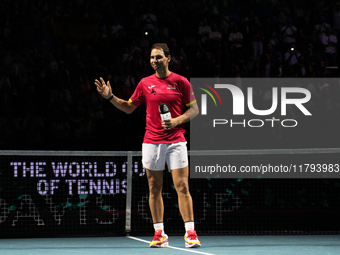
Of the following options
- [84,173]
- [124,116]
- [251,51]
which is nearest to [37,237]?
[84,173]

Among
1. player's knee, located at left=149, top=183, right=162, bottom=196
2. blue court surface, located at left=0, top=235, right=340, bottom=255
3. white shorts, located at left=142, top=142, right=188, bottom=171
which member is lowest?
blue court surface, located at left=0, top=235, right=340, bottom=255

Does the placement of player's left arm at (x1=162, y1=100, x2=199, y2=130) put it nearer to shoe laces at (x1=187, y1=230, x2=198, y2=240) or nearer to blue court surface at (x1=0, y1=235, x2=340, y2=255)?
shoe laces at (x1=187, y1=230, x2=198, y2=240)

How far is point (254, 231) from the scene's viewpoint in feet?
23.5

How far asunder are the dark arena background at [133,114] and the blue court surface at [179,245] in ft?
1.23

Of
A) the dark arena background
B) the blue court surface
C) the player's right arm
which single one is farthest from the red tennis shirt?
the dark arena background

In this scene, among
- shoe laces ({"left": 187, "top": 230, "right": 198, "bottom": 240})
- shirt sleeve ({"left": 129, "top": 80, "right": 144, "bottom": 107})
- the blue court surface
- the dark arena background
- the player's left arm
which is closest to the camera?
the player's left arm

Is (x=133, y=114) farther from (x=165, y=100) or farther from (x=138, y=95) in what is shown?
(x=165, y=100)

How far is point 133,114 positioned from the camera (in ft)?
34.6

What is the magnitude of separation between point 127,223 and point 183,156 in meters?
1.84

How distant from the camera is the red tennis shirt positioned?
5.45 meters

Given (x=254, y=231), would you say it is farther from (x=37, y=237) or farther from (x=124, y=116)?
(x=124, y=116)

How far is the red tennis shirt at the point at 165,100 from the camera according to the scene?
545cm

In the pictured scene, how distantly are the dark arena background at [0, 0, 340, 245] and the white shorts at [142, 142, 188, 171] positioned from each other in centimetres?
140

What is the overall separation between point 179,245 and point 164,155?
1.13 metres
